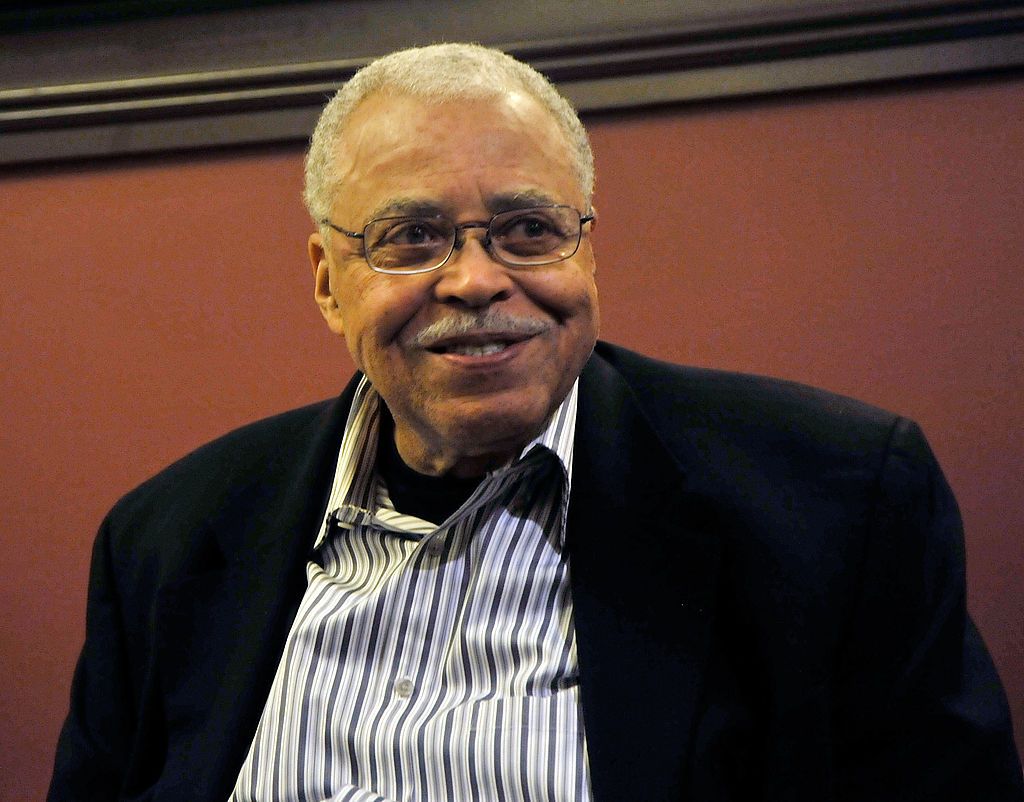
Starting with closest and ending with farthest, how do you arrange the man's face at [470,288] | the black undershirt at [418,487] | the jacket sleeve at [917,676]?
the jacket sleeve at [917,676] < the man's face at [470,288] < the black undershirt at [418,487]

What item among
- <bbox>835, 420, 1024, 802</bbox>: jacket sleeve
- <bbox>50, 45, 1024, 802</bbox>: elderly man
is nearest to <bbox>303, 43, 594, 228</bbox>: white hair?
<bbox>50, 45, 1024, 802</bbox>: elderly man

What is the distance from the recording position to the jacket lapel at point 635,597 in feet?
3.19

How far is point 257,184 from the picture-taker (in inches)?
63.2

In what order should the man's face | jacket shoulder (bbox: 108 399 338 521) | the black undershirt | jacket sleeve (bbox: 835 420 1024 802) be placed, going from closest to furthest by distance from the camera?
jacket sleeve (bbox: 835 420 1024 802) < the man's face < the black undershirt < jacket shoulder (bbox: 108 399 338 521)

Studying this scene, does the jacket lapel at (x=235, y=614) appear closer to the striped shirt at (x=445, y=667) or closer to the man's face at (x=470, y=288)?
the striped shirt at (x=445, y=667)

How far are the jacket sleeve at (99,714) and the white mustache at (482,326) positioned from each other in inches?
21.9

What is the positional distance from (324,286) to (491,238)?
275mm

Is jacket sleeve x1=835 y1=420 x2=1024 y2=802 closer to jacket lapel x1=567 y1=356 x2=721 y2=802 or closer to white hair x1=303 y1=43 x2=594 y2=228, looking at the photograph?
jacket lapel x1=567 y1=356 x2=721 y2=802

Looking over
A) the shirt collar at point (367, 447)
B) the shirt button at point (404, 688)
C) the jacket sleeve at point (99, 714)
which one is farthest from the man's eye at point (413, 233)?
the jacket sleeve at point (99, 714)


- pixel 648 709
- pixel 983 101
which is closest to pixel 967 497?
pixel 983 101

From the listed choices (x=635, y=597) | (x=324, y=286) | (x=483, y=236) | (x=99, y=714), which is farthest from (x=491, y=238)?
(x=99, y=714)

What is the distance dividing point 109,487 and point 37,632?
0.25 metres

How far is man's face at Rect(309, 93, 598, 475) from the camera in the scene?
1.07 meters

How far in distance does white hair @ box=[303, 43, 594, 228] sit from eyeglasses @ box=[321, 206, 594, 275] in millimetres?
85
